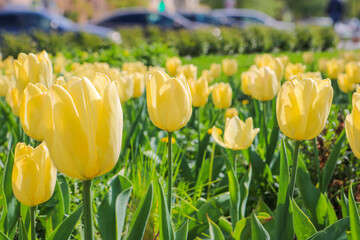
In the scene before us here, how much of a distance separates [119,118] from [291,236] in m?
0.76

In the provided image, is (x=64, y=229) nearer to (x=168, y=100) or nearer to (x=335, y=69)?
(x=168, y=100)

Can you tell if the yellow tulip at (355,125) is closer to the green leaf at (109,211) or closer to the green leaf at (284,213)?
the green leaf at (284,213)

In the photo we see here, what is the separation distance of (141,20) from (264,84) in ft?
51.9

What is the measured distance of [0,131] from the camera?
3135mm

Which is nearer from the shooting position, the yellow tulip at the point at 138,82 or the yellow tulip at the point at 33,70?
the yellow tulip at the point at 33,70

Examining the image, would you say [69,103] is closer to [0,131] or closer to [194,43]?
[0,131]

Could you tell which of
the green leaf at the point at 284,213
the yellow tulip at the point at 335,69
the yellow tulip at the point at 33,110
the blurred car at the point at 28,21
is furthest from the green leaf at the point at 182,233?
the blurred car at the point at 28,21

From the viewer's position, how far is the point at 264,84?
7.45ft

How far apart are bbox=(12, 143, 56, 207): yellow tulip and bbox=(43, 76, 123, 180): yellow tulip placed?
226 mm

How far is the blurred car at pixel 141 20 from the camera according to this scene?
16.6 metres

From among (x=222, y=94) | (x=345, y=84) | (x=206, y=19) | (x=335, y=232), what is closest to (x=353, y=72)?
(x=345, y=84)

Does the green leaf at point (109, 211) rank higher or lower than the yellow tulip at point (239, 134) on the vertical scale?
lower

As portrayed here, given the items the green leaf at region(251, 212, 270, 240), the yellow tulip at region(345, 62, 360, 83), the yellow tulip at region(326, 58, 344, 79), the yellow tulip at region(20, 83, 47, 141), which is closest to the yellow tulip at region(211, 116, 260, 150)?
the green leaf at region(251, 212, 270, 240)

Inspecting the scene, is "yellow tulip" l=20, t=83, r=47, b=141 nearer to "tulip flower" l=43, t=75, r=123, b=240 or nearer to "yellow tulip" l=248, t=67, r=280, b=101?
"tulip flower" l=43, t=75, r=123, b=240
